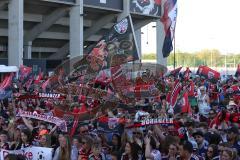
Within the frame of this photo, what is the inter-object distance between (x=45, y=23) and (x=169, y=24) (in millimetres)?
20821

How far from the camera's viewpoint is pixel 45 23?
47.6 meters

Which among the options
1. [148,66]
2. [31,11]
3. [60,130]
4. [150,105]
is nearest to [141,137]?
[60,130]

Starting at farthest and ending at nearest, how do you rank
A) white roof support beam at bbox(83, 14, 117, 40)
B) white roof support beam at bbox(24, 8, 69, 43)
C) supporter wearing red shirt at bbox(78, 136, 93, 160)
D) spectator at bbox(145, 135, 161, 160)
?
white roof support beam at bbox(83, 14, 117, 40), white roof support beam at bbox(24, 8, 69, 43), supporter wearing red shirt at bbox(78, 136, 93, 160), spectator at bbox(145, 135, 161, 160)

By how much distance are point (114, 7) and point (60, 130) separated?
40150mm

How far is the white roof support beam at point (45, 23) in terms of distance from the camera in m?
45.8

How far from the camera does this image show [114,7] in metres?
48.9

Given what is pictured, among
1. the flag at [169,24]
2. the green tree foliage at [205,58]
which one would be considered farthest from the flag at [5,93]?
the green tree foliage at [205,58]

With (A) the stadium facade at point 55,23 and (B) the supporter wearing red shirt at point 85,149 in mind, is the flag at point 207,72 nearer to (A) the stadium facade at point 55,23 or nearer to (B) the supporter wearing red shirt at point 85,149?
(A) the stadium facade at point 55,23

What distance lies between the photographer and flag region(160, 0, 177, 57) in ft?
91.8

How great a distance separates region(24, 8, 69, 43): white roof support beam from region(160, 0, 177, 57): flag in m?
15.8

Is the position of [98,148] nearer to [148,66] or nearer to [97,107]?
[97,107]

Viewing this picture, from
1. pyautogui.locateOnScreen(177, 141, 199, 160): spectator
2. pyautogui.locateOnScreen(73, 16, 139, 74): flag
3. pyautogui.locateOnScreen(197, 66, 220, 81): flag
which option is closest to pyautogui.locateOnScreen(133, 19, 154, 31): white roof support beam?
pyautogui.locateOnScreen(197, 66, 220, 81): flag

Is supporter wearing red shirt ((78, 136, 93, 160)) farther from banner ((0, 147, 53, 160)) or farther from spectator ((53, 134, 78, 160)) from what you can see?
banner ((0, 147, 53, 160))

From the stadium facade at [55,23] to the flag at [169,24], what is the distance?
12.2 meters
